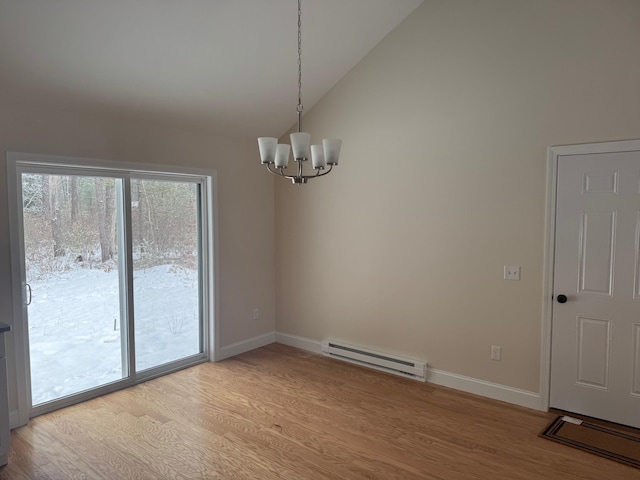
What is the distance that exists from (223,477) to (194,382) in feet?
5.35

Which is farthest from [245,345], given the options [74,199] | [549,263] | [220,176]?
[549,263]

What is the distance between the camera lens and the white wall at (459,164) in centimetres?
332

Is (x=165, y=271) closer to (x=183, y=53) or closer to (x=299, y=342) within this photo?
(x=299, y=342)

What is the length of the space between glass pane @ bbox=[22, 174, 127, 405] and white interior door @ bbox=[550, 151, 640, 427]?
378 cm

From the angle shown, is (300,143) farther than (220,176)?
No

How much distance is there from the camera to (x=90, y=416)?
3.49 meters

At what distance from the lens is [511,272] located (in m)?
3.69

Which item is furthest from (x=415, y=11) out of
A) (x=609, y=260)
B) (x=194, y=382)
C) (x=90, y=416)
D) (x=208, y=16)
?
(x=90, y=416)

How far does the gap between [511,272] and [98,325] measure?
3620 millimetres

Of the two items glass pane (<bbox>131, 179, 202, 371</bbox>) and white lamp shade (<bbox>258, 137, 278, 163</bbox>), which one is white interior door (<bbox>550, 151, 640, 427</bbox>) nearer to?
white lamp shade (<bbox>258, 137, 278, 163</bbox>)

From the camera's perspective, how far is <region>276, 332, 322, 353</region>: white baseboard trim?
5.09 meters

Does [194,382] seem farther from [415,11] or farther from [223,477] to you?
[415,11]

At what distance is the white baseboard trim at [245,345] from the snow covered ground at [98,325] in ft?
0.88

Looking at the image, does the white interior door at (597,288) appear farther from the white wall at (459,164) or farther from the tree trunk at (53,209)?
the tree trunk at (53,209)
